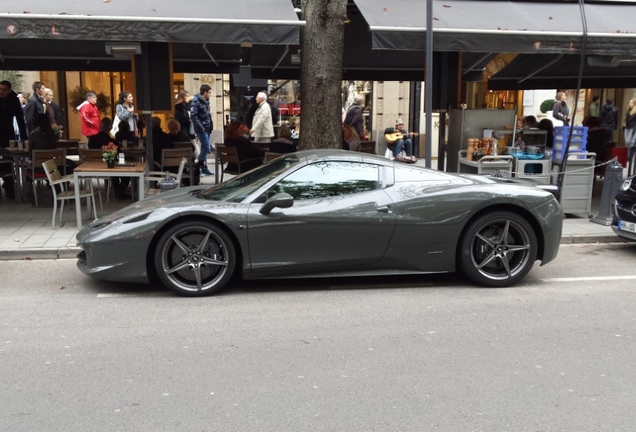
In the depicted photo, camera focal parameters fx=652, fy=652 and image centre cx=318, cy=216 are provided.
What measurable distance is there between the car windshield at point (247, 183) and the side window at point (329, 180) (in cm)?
19

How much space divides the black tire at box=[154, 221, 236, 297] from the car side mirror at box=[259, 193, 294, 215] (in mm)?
466

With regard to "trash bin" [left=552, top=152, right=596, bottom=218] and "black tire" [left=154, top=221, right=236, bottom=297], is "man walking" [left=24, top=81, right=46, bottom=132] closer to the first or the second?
"black tire" [left=154, top=221, right=236, bottom=297]

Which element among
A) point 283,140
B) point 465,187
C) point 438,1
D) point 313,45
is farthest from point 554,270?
point 283,140

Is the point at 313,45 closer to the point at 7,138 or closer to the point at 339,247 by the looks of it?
the point at 339,247

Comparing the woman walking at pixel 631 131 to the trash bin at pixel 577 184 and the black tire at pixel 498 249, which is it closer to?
the trash bin at pixel 577 184

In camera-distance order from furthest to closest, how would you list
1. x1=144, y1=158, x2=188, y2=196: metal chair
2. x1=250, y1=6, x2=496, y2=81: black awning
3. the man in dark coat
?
1. x1=250, y1=6, x2=496, y2=81: black awning
2. the man in dark coat
3. x1=144, y1=158, x2=188, y2=196: metal chair

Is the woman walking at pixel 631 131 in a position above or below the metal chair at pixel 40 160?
above

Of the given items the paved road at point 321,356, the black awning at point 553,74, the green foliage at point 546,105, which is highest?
the black awning at point 553,74

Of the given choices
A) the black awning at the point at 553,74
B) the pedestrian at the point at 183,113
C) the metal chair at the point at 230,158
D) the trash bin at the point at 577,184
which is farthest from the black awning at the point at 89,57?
the trash bin at the point at 577,184

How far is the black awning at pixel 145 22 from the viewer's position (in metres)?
8.44

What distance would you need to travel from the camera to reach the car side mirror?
239 inches

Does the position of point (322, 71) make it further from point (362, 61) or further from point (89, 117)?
point (89, 117)

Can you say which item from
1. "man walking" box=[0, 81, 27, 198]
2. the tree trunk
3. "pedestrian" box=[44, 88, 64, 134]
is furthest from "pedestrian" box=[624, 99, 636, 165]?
"man walking" box=[0, 81, 27, 198]

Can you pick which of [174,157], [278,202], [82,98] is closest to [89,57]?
[174,157]
